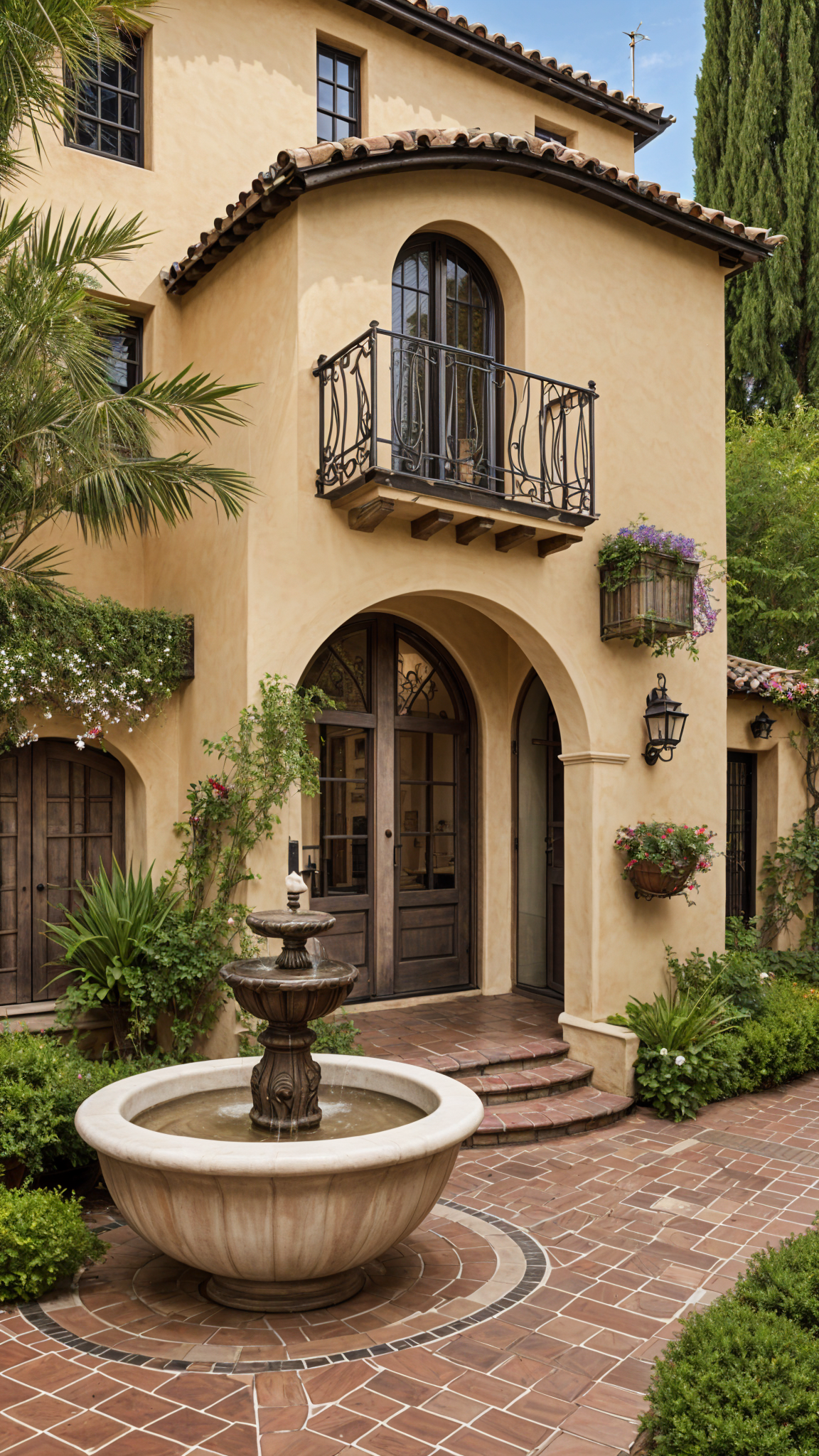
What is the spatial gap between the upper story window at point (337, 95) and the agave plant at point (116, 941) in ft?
24.3

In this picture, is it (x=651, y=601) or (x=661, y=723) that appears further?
(x=661, y=723)

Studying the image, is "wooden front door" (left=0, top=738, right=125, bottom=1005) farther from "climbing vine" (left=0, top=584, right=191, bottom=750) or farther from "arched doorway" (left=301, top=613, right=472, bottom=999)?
"arched doorway" (left=301, top=613, right=472, bottom=999)

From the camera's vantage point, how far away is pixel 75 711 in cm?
743

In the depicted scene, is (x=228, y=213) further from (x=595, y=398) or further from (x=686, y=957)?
(x=686, y=957)

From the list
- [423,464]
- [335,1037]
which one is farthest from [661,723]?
[335,1037]

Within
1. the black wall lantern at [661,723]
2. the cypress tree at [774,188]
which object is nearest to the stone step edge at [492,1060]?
the black wall lantern at [661,723]

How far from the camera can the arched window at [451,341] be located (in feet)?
25.9

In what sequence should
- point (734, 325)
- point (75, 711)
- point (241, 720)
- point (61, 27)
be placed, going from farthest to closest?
1. point (734, 325)
2. point (75, 711)
3. point (241, 720)
4. point (61, 27)

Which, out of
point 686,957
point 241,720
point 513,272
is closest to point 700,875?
point 686,957

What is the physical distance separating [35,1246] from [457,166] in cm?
753

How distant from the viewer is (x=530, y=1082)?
743 cm

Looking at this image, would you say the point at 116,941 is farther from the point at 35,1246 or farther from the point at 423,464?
the point at 423,464

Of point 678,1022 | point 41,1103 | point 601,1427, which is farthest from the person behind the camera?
point 678,1022

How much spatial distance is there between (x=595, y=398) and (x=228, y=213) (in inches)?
123
